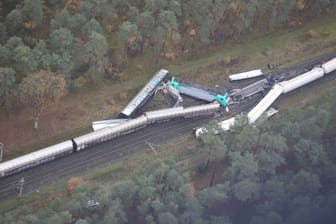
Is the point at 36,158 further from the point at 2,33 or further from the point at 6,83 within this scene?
the point at 2,33

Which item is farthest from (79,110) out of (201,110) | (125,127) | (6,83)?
(201,110)

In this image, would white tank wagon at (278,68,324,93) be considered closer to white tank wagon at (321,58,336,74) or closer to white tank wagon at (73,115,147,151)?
white tank wagon at (321,58,336,74)

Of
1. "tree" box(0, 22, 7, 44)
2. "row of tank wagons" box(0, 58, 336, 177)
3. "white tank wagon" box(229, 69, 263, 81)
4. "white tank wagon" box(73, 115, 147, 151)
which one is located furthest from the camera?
"white tank wagon" box(229, 69, 263, 81)

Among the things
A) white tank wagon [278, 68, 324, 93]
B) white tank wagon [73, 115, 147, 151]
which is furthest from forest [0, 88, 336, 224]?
white tank wagon [278, 68, 324, 93]

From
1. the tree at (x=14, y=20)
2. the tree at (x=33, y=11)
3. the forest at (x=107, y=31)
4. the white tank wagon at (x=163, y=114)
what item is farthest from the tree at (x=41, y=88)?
the white tank wagon at (x=163, y=114)

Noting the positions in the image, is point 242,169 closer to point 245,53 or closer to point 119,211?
point 119,211

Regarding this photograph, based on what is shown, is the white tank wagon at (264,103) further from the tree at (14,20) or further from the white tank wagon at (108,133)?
the tree at (14,20)

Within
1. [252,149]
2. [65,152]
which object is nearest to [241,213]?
[252,149]
